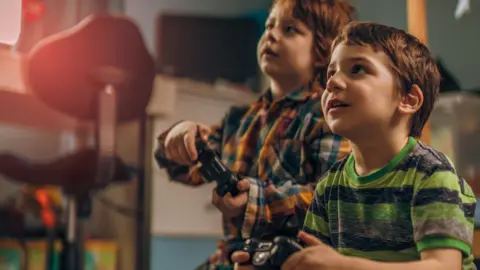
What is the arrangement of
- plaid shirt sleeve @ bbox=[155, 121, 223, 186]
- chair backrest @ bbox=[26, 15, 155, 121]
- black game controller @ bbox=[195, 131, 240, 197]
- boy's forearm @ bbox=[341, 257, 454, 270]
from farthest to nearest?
chair backrest @ bbox=[26, 15, 155, 121] → plaid shirt sleeve @ bbox=[155, 121, 223, 186] → black game controller @ bbox=[195, 131, 240, 197] → boy's forearm @ bbox=[341, 257, 454, 270]

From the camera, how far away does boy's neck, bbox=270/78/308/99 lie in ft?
1.79

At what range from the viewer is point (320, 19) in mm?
536

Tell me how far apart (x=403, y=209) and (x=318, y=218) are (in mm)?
77

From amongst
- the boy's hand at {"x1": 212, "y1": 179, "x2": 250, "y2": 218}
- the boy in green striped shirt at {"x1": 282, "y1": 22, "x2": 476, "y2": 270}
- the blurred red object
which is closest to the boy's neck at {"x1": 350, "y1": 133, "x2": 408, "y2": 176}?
the boy in green striped shirt at {"x1": 282, "y1": 22, "x2": 476, "y2": 270}

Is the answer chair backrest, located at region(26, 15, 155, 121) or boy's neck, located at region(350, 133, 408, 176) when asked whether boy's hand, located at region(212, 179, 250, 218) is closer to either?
boy's neck, located at region(350, 133, 408, 176)

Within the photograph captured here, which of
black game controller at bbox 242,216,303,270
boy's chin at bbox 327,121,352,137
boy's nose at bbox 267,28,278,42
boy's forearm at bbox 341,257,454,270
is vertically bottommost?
black game controller at bbox 242,216,303,270

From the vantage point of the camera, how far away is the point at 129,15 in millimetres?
1145

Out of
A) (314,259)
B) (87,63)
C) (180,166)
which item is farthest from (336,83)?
(87,63)

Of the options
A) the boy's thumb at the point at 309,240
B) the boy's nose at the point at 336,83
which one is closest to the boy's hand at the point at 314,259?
the boy's thumb at the point at 309,240

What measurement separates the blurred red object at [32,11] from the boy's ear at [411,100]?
2.51 ft

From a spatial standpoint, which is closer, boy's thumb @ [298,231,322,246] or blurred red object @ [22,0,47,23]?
boy's thumb @ [298,231,322,246]

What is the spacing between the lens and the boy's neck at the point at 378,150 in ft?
1.31

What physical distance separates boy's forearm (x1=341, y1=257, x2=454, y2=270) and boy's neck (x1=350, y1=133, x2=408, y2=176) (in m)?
0.07

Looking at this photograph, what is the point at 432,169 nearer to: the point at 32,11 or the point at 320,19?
the point at 320,19
